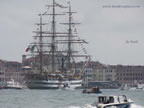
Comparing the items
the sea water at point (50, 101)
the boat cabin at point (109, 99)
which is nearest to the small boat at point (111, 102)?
the boat cabin at point (109, 99)

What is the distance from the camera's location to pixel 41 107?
6400 cm

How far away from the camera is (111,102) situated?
50438mm

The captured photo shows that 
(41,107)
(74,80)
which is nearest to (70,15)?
(74,80)

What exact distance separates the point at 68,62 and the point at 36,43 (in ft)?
38.2

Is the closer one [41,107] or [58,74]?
[41,107]

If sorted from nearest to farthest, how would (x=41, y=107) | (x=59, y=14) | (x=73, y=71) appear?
(x=41, y=107)
(x=59, y=14)
(x=73, y=71)

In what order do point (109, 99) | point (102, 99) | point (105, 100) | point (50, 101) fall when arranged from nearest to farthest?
point (102, 99)
point (105, 100)
point (109, 99)
point (50, 101)

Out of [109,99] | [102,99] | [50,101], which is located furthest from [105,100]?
[50,101]

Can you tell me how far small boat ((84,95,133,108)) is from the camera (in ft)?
161

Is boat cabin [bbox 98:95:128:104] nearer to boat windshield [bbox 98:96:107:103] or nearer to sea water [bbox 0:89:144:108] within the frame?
boat windshield [bbox 98:96:107:103]

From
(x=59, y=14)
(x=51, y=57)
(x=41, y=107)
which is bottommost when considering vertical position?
(x=41, y=107)

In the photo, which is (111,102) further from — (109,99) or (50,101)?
(50,101)

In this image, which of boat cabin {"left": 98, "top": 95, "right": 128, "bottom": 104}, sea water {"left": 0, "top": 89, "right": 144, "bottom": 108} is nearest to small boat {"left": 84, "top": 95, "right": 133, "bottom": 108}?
boat cabin {"left": 98, "top": 95, "right": 128, "bottom": 104}

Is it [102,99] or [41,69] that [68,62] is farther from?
[102,99]
